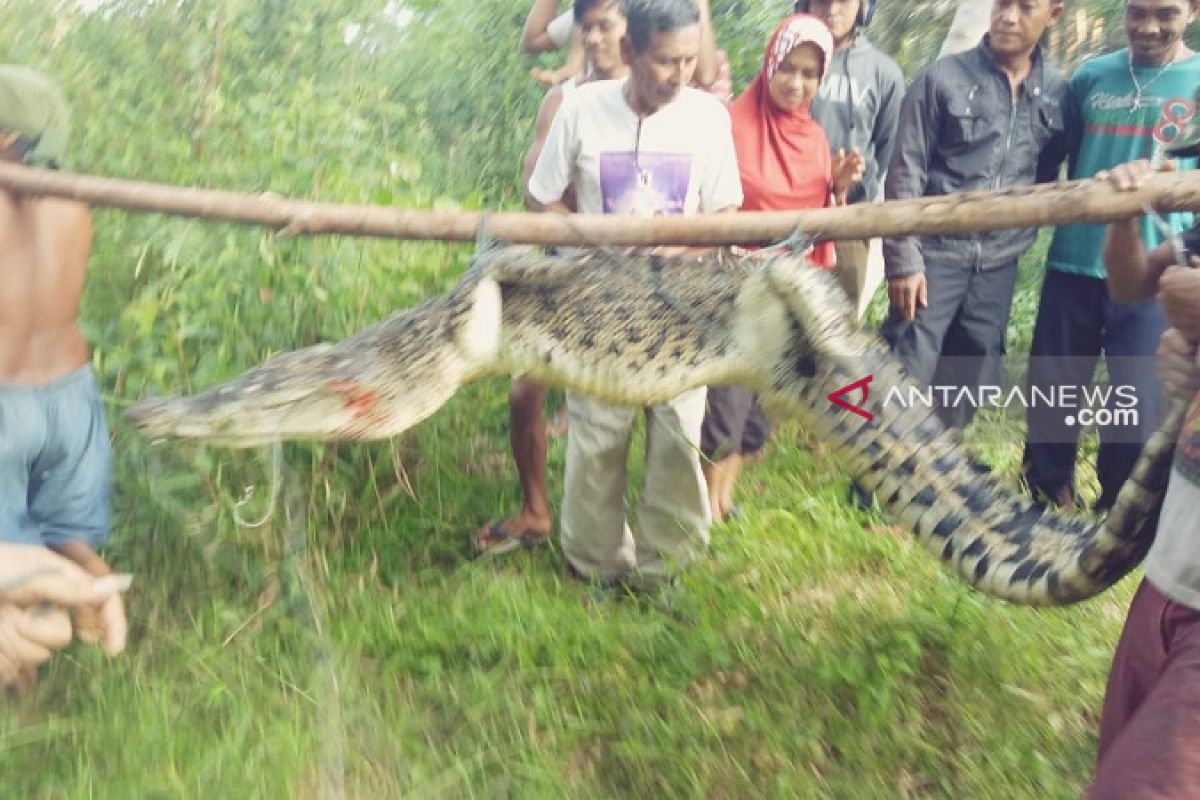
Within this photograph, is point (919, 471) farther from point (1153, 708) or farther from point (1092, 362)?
point (1092, 362)

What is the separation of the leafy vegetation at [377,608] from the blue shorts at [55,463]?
0.30m

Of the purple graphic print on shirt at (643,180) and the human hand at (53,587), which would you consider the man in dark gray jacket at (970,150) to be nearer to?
the purple graphic print on shirt at (643,180)

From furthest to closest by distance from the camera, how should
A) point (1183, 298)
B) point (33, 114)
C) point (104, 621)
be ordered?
point (33, 114) < point (104, 621) < point (1183, 298)

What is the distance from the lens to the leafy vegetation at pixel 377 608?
93.5 inches

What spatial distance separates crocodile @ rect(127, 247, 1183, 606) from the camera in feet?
5.66

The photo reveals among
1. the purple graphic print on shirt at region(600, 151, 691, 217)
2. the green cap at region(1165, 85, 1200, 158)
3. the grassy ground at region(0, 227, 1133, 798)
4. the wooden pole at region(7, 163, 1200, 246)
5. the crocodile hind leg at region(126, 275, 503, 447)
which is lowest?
the grassy ground at region(0, 227, 1133, 798)

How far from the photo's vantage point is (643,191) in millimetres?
2727

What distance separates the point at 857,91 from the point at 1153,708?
2727mm

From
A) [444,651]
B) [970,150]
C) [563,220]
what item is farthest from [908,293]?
[444,651]

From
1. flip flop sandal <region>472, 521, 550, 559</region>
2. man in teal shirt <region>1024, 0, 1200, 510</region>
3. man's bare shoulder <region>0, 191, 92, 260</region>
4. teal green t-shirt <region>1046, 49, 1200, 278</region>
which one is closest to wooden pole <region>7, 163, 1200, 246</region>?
man's bare shoulder <region>0, 191, 92, 260</region>

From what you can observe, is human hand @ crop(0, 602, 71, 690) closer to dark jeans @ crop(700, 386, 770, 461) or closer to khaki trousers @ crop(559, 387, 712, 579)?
khaki trousers @ crop(559, 387, 712, 579)

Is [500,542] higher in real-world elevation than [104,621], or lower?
lower

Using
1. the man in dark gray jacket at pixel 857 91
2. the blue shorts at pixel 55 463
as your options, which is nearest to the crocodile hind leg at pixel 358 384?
the blue shorts at pixel 55 463

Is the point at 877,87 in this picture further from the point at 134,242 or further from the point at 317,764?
the point at 317,764
